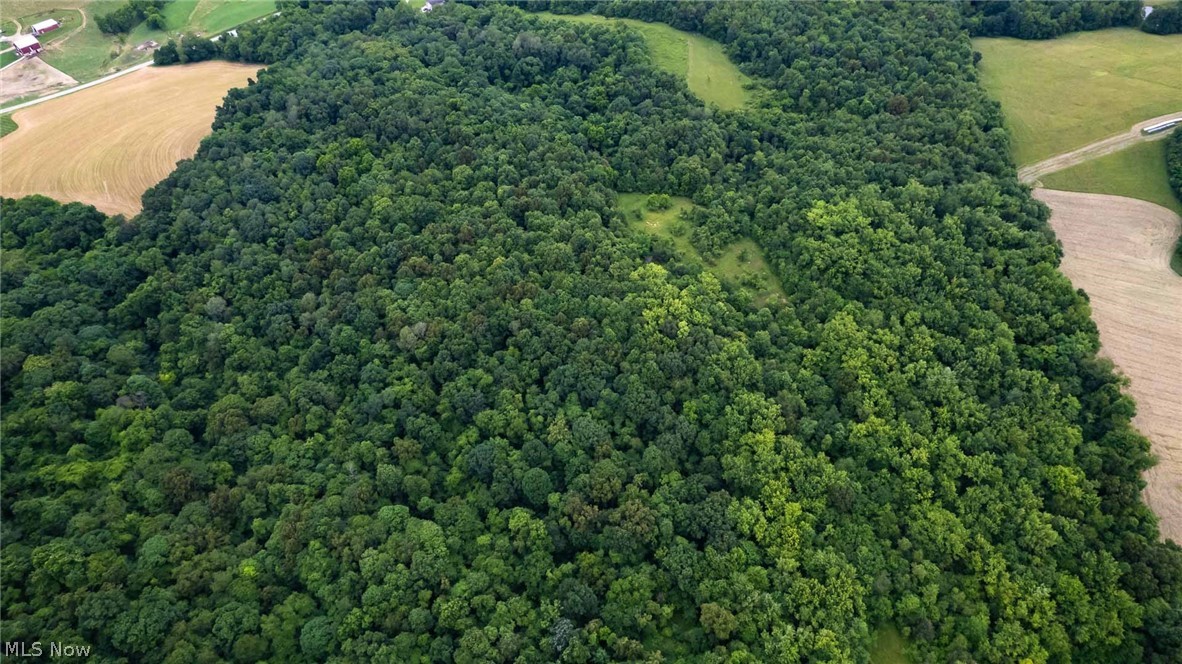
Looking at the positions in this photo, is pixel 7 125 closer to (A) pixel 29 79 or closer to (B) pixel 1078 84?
(A) pixel 29 79

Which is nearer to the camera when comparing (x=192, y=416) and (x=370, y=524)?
(x=370, y=524)

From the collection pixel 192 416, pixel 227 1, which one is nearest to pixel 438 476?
pixel 192 416

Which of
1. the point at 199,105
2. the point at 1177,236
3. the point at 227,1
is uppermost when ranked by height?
the point at 227,1

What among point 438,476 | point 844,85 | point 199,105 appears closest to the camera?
point 438,476

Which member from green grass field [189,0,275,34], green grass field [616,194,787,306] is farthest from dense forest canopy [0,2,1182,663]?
green grass field [189,0,275,34]

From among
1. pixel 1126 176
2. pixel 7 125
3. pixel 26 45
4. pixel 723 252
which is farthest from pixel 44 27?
pixel 1126 176

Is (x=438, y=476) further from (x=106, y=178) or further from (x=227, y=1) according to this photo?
(x=227, y=1)

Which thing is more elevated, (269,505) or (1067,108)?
(1067,108)
